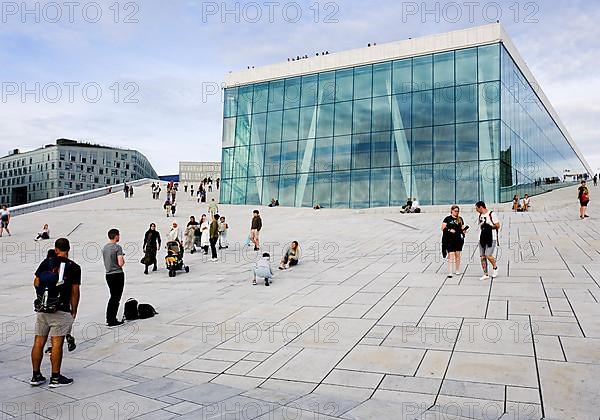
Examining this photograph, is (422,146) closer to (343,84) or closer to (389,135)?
(389,135)

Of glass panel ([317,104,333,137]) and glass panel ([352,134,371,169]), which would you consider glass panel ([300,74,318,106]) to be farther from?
Answer: glass panel ([352,134,371,169])

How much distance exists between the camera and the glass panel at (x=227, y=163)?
44.5 meters

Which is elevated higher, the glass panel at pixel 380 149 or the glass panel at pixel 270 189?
the glass panel at pixel 380 149

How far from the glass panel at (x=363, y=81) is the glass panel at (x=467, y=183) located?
966cm

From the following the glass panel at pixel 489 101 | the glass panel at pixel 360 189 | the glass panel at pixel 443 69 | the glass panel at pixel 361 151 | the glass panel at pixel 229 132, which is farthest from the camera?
the glass panel at pixel 229 132

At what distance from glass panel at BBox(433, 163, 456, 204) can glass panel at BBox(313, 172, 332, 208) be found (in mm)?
8246

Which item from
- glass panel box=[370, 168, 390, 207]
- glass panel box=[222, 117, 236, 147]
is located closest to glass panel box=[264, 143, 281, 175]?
glass panel box=[222, 117, 236, 147]

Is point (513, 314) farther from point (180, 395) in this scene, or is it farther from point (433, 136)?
point (433, 136)

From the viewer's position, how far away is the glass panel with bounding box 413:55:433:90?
→ 36.8m

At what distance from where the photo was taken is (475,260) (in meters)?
13.1

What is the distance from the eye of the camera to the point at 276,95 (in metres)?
43.3

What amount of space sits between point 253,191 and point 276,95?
8.50 m

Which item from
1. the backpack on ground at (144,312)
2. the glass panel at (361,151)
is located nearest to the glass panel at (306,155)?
the glass panel at (361,151)

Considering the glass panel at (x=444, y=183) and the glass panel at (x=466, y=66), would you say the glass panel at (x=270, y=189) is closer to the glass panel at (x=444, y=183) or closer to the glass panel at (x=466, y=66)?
the glass panel at (x=444, y=183)
